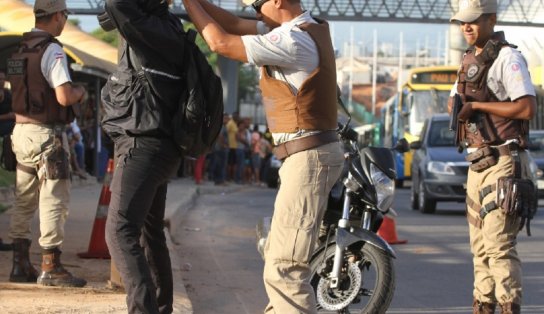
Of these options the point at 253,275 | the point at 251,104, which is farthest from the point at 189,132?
the point at 251,104

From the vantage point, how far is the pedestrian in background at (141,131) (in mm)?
5914

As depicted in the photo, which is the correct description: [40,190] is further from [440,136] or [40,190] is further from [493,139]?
[440,136]

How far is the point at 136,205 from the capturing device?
5.93m

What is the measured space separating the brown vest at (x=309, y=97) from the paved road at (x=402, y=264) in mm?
2709

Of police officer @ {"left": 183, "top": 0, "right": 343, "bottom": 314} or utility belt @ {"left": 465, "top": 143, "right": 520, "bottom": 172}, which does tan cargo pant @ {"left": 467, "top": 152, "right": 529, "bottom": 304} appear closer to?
utility belt @ {"left": 465, "top": 143, "right": 520, "bottom": 172}

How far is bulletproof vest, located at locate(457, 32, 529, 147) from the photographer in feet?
22.7

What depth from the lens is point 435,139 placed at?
1978 centimetres

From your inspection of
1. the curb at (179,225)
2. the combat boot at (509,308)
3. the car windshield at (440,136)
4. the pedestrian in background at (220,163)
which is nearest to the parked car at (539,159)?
the car windshield at (440,136)

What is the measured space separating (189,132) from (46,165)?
207cm

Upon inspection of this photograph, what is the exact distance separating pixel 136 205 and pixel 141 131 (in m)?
0.38

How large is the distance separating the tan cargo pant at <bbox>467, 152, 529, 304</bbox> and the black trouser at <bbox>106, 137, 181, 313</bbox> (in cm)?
188

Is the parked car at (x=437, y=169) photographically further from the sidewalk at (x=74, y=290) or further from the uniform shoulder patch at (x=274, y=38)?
the uniform shoulder patch at (x=274, y=38)

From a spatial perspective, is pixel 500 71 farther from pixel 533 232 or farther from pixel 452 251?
pixel 533 232

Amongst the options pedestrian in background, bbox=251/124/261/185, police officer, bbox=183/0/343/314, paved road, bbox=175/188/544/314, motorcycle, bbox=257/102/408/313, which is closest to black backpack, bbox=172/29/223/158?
police officer, bbox=183/0/343/314
